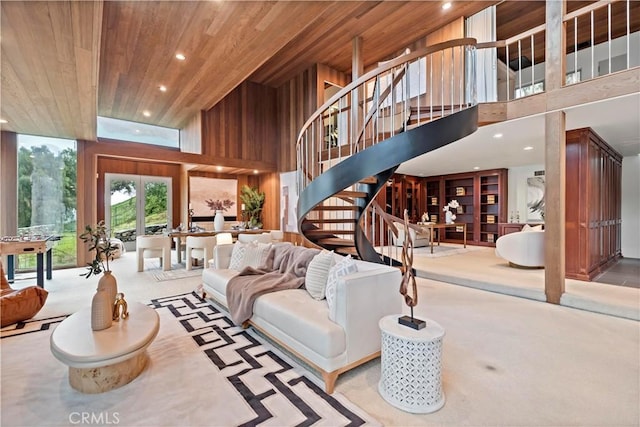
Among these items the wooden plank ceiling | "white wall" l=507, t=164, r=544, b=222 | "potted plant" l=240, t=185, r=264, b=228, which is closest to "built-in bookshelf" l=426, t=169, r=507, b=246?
"white wall" l=507, t=164, r=544, b=222

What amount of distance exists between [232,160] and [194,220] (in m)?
2.09

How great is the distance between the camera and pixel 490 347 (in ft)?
8.00

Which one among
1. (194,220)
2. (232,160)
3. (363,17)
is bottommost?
(194,220)

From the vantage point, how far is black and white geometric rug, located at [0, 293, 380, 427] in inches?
63.1

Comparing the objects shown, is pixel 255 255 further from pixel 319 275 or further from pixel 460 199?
pixel 460 199

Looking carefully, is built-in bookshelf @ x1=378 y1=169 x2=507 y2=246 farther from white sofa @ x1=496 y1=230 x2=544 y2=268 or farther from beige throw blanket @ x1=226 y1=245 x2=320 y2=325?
beige throw blanket @ x1=226 y1=245 x2=320 y2=325

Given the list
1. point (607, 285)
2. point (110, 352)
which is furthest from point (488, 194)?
point (110, 352)

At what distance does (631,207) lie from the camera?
20.3ft

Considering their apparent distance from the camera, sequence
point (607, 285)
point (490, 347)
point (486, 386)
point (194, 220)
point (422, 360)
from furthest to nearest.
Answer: point (194, 220) → point (607, 285) → point (490, 347) → point (486, 386) → point (422, 360)

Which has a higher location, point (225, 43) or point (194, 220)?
point (225, 43)

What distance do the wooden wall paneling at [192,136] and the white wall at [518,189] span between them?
8.50 metres

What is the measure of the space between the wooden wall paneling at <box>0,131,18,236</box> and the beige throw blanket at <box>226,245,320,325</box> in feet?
18.1

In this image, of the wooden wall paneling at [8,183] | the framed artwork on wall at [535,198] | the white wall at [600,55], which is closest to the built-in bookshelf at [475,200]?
the framed artwork on wall at [535,198]

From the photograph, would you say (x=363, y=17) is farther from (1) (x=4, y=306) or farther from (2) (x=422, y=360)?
(1) (x=4, y=306)
